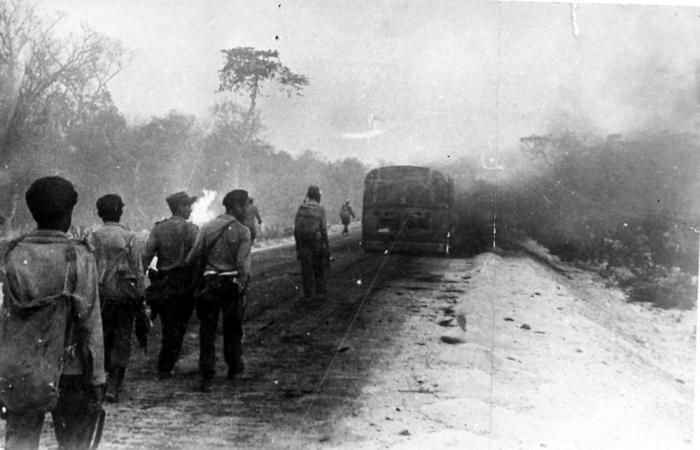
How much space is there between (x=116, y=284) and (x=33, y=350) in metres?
1.42

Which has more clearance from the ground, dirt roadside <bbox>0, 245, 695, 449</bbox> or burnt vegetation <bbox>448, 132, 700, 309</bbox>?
burnt vegetation <bbox>448, 132, 700, 309</bbox>

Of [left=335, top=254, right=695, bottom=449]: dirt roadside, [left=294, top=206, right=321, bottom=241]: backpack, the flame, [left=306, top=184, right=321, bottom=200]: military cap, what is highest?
[left=306, top=184, right=321, bottom=200]: military cap

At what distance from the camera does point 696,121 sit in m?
5.56

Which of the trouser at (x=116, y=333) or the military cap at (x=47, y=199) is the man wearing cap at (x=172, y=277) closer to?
the trouser at (x=116, y=333)

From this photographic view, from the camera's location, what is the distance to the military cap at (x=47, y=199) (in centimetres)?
272

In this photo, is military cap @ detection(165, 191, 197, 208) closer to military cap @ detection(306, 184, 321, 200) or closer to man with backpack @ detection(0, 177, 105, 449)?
man with backpack @ detection(0, 177, 105, 449)

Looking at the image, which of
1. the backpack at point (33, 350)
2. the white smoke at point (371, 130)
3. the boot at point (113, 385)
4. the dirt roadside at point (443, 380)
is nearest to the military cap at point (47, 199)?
the backpack at point (33, 350)

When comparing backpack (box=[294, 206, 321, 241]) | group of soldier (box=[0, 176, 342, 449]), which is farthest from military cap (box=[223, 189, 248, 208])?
backpack (box=[294, 206, 321, 241])

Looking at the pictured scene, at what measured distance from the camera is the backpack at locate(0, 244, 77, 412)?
8.51ft

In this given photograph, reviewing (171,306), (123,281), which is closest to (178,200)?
(171,306)

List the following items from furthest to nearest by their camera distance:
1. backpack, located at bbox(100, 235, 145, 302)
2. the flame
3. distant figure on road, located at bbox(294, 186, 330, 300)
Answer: distant figure on road, located at bbox(294, 186, 330, 300)
the flame
backpack, located at bbox(100, 235, 145, 302)

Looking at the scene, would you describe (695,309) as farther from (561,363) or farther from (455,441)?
(455,441)

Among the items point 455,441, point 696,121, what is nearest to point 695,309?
point 696,121

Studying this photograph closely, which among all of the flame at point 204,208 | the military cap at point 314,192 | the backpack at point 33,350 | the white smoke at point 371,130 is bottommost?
the backpack at point 33,350
